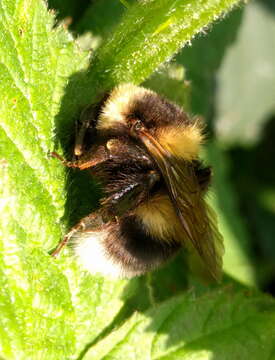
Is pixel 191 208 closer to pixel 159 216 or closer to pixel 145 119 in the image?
pixel 159 216

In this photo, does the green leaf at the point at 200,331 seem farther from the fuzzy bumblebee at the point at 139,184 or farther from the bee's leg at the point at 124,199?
the bee's leg at the point at 124,199

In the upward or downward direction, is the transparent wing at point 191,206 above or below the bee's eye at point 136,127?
below

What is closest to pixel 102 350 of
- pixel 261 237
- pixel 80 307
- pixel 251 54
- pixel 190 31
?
pixel 80 307

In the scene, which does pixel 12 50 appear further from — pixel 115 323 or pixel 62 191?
pixel 115 323

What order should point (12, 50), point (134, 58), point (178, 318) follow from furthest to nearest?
1. point (178, 318)
2. point (134, 58)
3. point (12, 50)

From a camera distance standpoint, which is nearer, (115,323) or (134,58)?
(134,58)

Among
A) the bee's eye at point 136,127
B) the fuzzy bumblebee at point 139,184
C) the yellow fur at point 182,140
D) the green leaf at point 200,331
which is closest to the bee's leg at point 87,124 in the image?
the fuzzy bumblebee at point 139,184
